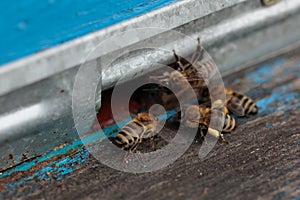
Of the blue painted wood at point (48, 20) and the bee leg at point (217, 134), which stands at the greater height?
the blue painted wood at point (48, 20)

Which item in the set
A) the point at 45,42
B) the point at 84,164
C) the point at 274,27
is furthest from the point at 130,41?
the point at 274,27

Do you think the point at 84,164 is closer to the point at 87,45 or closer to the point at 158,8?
the point at 87,45

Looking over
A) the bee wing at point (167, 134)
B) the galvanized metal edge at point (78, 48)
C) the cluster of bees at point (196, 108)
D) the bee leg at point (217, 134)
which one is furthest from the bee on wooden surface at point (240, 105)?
the galvanized metal edge at point (78, 48)

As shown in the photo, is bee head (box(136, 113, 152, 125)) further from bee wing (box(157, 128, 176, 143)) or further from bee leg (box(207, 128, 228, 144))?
bee leg (box(207, 128, 228, 144))

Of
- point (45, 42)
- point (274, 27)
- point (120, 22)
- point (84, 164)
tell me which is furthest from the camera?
point (274, 27)

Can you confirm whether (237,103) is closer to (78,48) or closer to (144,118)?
(144,118)

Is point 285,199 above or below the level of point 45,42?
below

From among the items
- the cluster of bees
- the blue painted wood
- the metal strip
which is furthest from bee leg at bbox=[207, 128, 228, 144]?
the blue painted wood

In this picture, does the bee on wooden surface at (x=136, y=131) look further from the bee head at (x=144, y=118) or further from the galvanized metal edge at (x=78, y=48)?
the galvanized metal edge at (x=78, y=48)
